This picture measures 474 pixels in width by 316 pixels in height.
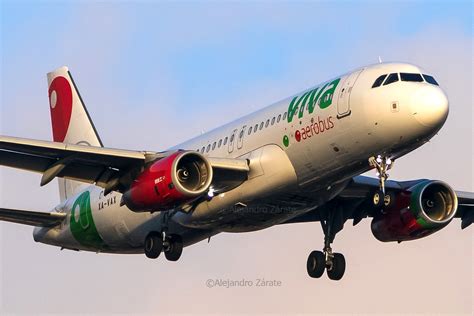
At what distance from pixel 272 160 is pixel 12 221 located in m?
11.6

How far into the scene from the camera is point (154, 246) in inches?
1859

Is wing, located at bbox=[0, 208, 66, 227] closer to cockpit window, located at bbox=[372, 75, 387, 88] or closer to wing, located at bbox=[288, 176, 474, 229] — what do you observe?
wing, located at bbox=[288, 176, 474, 229]

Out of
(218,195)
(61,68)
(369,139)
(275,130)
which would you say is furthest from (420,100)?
(61,68)

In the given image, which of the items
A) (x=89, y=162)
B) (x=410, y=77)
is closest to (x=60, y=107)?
(x=89, y=162)

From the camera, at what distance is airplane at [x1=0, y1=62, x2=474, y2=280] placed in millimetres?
41188

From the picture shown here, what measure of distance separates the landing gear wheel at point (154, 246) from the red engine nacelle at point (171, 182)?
3565 mm

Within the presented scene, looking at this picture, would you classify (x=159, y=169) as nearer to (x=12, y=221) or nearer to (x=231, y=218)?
(x=231, y=218)

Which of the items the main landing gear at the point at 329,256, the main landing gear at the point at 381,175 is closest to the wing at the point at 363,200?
the main landing gear at the point at 329,256

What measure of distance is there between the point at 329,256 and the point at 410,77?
10242mm

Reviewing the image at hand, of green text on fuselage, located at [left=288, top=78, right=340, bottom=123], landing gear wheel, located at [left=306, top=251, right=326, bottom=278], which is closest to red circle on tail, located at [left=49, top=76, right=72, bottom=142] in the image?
landing gear wheel, located at [left=306, top=251, right=326, bottom=278]

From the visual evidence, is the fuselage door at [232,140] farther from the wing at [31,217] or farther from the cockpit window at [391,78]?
the wing at [31,217]

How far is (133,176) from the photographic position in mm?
44781

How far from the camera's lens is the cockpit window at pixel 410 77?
41.4m

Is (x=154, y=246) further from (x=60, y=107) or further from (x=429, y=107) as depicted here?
(x=60, y=107)
